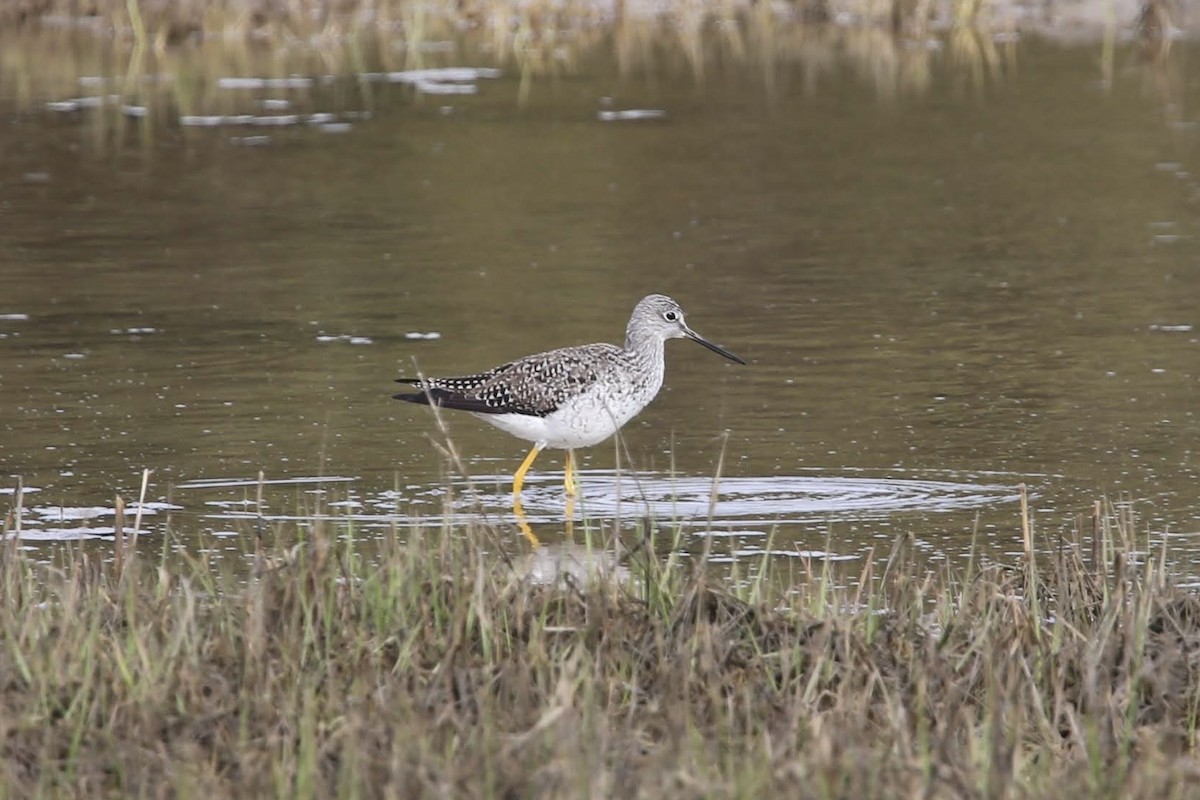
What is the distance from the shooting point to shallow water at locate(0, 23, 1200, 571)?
927 cm

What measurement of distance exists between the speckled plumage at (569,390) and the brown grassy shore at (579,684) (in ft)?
8.05

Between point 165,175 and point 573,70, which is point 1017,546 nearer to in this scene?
point 165,175

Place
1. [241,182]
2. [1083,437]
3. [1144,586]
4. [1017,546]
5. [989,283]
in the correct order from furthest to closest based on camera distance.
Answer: [241,182], [989,283], [1083,437], [1017,546], [1144,586]

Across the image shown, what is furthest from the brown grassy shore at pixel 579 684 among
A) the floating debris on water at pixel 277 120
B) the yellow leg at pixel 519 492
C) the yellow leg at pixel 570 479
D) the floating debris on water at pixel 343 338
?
the floating debris on water at pixel 277 120

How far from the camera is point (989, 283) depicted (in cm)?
1397

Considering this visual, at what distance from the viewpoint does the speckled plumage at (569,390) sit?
923 cm

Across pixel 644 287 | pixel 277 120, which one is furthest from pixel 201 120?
pixel 644 287

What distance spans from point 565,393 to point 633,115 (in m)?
12.6

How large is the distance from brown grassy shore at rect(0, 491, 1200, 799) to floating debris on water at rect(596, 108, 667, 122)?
14.8m

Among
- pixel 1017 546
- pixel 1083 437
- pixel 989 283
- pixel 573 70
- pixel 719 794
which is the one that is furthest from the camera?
pixel 573 70

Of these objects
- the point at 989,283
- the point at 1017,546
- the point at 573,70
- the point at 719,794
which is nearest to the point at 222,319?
the point at 989,283

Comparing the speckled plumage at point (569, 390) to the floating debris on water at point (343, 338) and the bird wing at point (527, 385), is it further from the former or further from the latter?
the floating debris on water at point (343, 338)

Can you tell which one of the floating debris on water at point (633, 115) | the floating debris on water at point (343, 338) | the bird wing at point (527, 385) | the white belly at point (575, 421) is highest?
the floating debris on water at point (633, 115)

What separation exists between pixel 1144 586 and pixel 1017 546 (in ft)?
6.16
